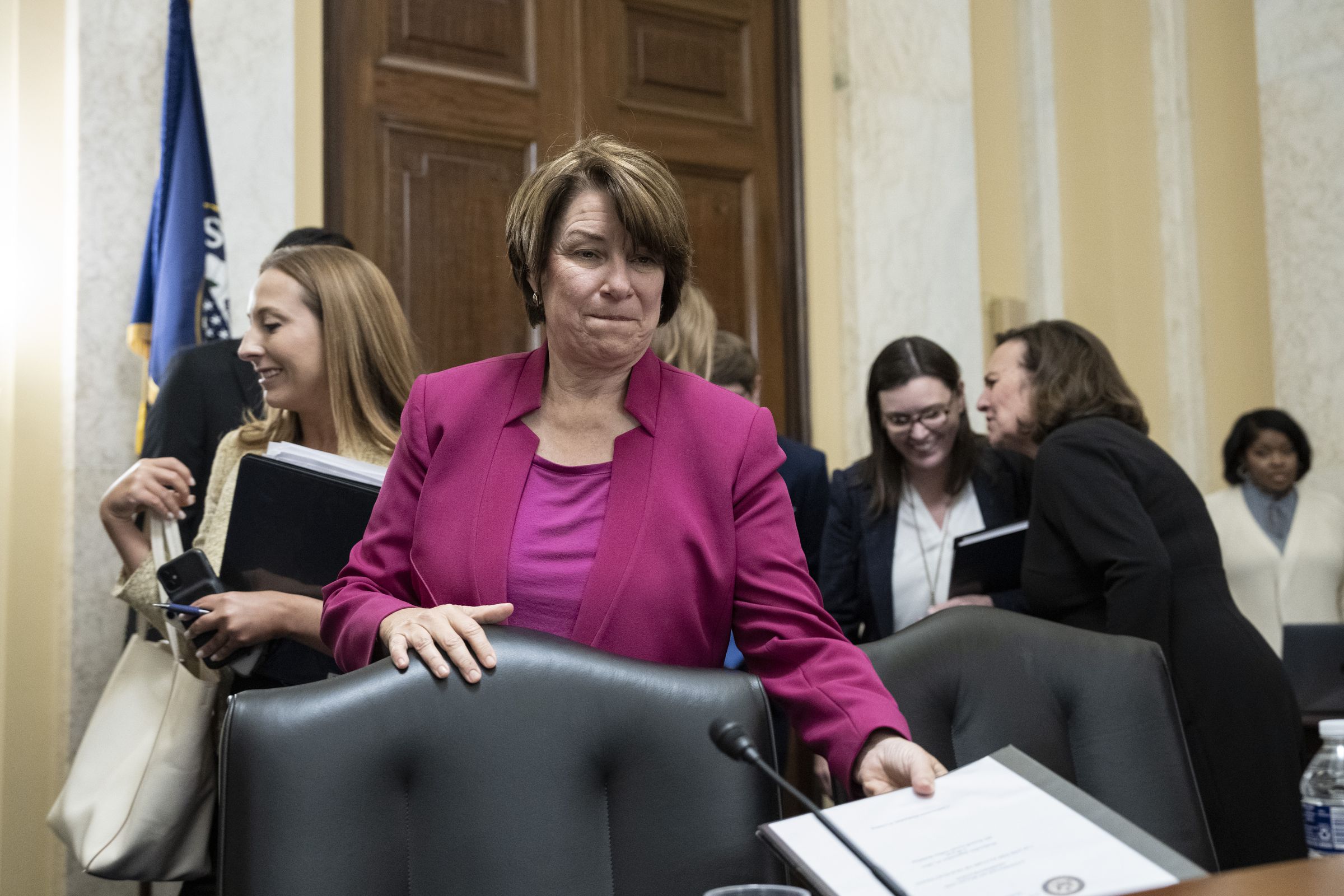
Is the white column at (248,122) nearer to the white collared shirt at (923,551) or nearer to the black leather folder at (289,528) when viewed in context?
the black leather folder at (289,528)

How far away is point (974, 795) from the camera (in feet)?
3.60

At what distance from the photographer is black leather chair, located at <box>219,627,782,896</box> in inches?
44.1

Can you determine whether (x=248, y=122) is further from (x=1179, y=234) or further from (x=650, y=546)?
(x=1179, y=234)

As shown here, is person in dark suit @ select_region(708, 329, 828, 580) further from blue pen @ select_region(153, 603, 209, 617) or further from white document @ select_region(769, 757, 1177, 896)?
white document @ select_region(769, 757, 1177, 896)

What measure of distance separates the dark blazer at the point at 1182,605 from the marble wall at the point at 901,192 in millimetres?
1792

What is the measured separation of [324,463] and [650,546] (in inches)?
26.8

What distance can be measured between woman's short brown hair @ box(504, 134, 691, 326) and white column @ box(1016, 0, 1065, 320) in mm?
3724

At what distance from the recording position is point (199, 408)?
8.19ft

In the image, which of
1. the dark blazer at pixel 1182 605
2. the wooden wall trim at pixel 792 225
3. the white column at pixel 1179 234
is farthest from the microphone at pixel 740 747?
the white column at pixel 1179 234

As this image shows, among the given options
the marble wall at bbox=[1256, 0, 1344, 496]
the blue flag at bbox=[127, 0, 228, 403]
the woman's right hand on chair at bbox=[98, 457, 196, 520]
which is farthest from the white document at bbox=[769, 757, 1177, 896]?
the marble wall at bbox=[1256, 0, 1344, 496]

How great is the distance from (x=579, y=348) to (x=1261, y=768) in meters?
1.71

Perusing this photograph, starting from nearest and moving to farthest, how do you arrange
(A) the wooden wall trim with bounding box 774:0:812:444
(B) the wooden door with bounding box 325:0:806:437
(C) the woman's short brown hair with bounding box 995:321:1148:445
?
(C) the woman's short brown hair with bounding box 995:321:1148:445 → (B) the wooden door with bounding box 325:0:806:437 → (A) the wooden wall trim with bounding box 774:0:812:444

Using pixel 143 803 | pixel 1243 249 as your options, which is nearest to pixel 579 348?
pixel 143 803

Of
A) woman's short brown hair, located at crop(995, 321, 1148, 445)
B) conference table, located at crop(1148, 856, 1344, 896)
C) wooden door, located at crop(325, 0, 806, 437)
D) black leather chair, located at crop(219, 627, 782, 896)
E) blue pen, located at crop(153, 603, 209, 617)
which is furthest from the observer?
wooden door, located at crop(325, 0, 806, 437)
